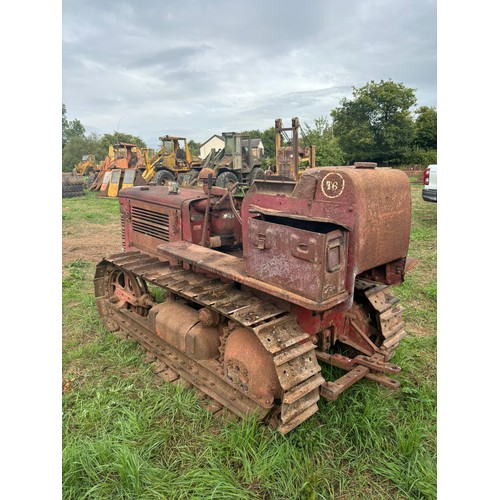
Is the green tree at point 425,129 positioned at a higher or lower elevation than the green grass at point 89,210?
higher

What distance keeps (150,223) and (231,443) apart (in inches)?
116

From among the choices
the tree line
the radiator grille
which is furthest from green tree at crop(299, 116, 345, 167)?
the radiator grille


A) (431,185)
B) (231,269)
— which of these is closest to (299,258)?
(231,269)

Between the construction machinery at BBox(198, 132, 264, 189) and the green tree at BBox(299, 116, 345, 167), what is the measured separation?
2973 millimetres

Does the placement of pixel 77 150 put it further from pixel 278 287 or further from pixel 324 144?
pixel 278 287

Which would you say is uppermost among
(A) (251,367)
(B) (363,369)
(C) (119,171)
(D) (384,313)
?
(C) (119,171)

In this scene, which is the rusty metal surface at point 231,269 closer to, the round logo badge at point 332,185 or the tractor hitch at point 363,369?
the round logo badge at point 332,185

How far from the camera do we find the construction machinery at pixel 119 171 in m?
20.0

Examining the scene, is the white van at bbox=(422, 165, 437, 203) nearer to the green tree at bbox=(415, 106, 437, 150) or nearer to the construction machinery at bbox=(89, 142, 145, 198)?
the construction machinery at bbox=(89, 142, 145, 198)

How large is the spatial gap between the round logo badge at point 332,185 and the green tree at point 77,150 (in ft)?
144

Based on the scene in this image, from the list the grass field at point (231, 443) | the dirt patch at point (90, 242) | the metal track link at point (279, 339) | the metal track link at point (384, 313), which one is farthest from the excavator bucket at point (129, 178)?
the metal track link at point (384, 313)

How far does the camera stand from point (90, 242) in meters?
10.1

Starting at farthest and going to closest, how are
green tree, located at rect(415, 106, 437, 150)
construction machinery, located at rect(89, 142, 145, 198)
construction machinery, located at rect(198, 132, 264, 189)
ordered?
green tree, located at rect(415, 106, 437, 150) → construction machinery, located at rect(89, 142, 145, 198) → construction machinery, located at rect(198, 132, 264, 189)

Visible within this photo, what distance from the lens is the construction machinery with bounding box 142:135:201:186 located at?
19703mm
